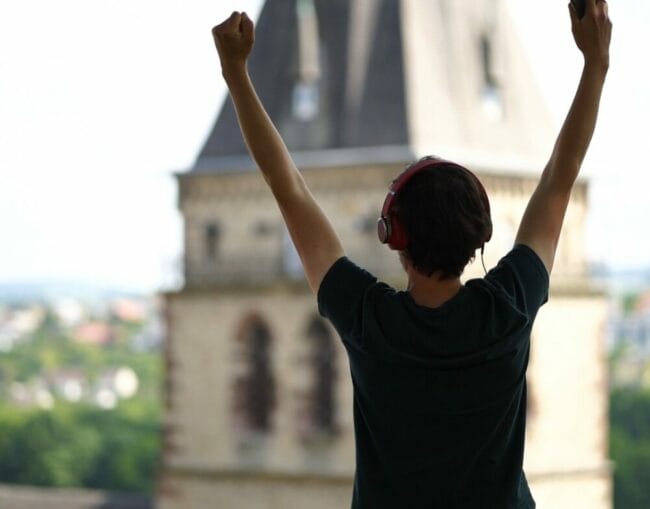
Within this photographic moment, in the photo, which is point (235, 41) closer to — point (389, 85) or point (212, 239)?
point (389, 85)

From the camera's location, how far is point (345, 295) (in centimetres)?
394

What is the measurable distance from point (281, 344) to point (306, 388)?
0.73 metres

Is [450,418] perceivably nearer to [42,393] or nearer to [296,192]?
[296,192]

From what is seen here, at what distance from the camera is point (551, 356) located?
1313 inches

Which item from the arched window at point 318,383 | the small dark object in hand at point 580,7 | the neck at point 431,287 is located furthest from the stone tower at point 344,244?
the neck at point 431,287

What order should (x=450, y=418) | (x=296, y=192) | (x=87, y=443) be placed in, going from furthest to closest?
(x=87, y=443) < (x=296, y=192) < (x=450, y=418)

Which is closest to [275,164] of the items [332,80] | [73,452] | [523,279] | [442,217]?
[442,217]

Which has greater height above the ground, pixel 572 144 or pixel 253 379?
pixel 572 144

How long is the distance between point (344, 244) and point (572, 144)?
27880 mm

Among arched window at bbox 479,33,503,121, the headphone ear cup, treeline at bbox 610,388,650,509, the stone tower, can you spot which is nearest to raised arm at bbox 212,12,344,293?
the headphone ear cup

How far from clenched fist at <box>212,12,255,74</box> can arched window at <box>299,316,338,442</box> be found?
92.5ft

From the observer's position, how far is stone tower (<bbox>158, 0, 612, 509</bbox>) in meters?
32.1

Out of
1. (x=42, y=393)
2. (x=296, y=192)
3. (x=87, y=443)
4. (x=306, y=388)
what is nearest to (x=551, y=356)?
(x=306, y=388)

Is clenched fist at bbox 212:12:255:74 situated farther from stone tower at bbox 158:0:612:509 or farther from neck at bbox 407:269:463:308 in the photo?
stone tower at bbox 158:0:612:509
